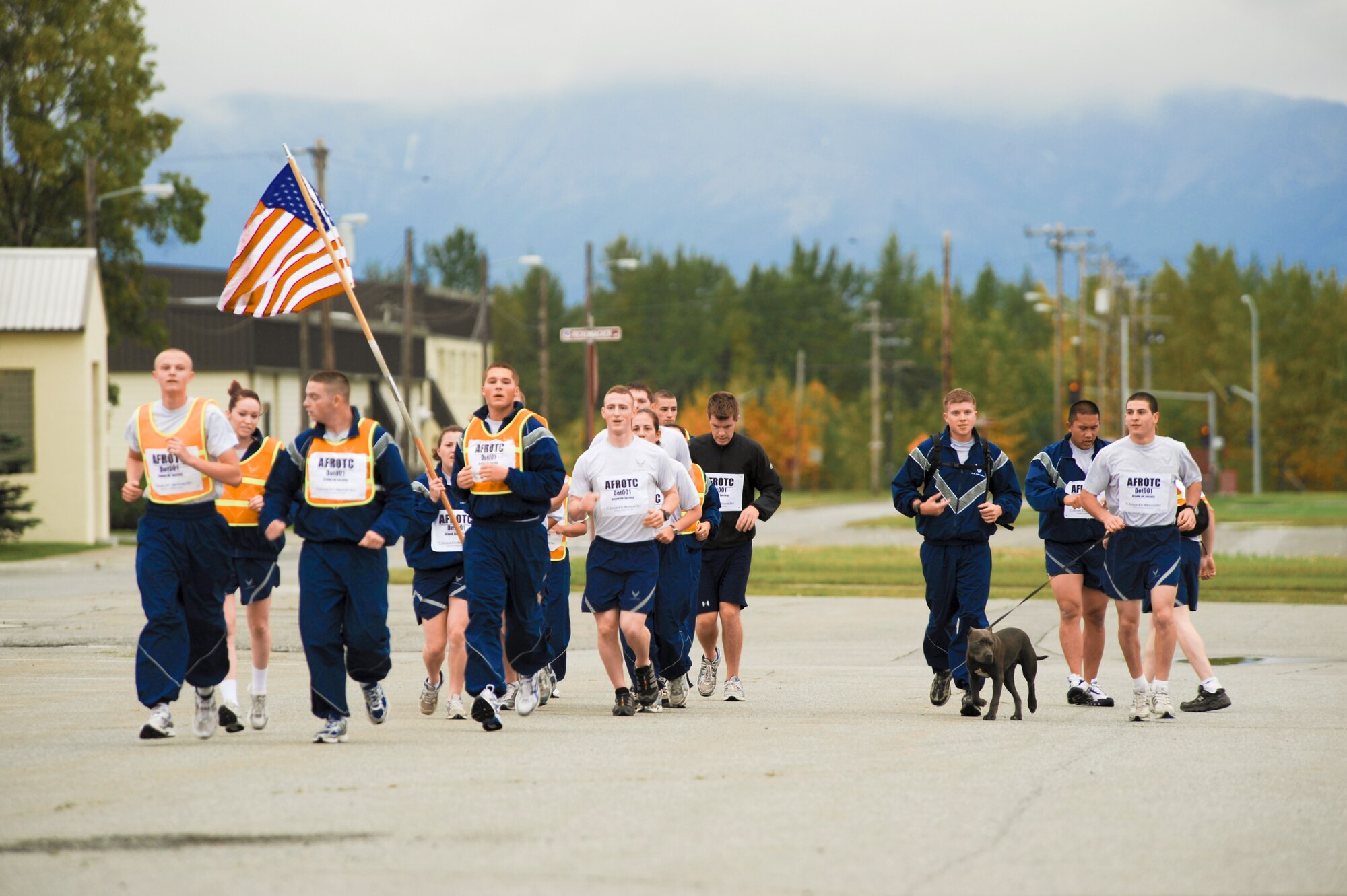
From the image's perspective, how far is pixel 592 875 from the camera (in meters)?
6.16

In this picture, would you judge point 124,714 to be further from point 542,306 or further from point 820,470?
point 820,470

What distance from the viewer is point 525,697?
35.2 feet

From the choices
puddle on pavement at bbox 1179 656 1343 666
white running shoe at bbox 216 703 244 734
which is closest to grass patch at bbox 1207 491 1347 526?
puddle on pavement at bbox 1179 656 1343 666

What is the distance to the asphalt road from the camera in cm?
623

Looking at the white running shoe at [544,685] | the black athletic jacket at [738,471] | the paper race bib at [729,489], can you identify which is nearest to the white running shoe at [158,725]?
the white running shoe at [544,685]

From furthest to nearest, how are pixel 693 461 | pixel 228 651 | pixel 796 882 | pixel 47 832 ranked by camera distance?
pixel 693 461 → pixel 228 651 → pixel 47 832 → pixel 796 882

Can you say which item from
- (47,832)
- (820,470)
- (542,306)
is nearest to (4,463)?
(47,832)

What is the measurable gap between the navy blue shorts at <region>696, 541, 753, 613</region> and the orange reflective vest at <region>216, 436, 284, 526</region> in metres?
3.23

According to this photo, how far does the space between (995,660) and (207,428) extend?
492 cm

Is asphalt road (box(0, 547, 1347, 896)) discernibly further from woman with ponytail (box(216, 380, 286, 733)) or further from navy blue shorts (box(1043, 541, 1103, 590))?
navy blue shorts (box(1043, 541, 1103, 590))

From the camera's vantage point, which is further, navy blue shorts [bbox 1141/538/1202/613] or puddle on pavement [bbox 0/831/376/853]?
navy blue shorts [bbox 1141/538/1202/613]

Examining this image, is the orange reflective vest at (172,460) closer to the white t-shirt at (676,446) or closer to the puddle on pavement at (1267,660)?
the white t-shirt at (676,446)

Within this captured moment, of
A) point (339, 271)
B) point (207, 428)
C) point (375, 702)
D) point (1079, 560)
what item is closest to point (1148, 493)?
point (1079, 560)

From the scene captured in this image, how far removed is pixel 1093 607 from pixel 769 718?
267 centimetres
